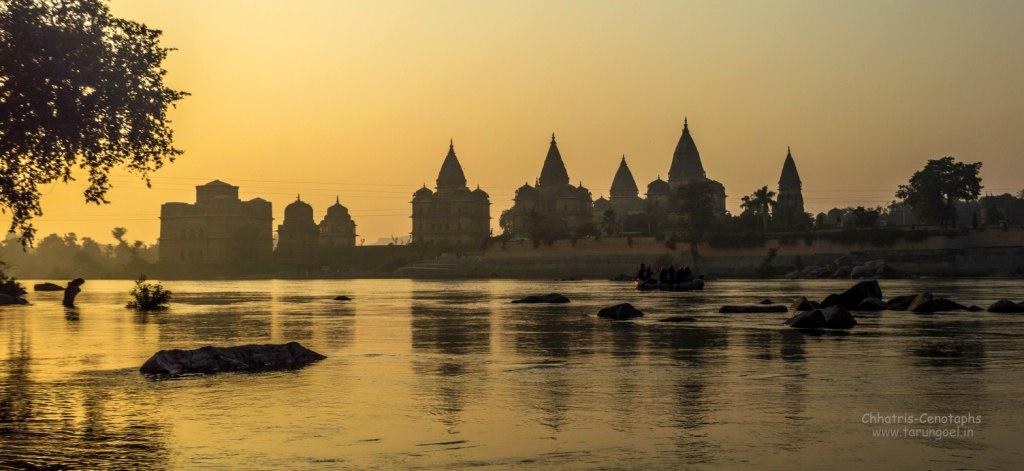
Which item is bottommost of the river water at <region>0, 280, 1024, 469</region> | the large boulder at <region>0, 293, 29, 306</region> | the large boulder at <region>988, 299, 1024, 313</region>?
the river water at <region>0, 280, 1024, 469</region>

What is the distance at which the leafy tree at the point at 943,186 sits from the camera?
4633 inches

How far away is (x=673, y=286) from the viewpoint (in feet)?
239

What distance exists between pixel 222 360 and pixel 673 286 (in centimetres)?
5622

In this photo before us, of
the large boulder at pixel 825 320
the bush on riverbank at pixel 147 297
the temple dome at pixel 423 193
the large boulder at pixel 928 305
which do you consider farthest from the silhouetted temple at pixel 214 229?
the large boulder at pixel 825 320

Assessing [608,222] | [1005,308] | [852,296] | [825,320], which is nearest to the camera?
[825,320]

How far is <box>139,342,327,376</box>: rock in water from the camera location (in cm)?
1833

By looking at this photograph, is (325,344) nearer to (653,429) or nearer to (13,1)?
(13,1)

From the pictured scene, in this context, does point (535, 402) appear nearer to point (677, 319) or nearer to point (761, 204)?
point (677, 319)

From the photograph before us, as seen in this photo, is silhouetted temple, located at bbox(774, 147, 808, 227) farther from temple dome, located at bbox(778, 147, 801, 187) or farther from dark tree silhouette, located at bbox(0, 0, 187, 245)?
dark tree silhouette, located at bbox(0, 0, 187, 245)

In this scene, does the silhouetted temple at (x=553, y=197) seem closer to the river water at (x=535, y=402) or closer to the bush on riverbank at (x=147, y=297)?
the bush on riverbank at (x=147, y=297)

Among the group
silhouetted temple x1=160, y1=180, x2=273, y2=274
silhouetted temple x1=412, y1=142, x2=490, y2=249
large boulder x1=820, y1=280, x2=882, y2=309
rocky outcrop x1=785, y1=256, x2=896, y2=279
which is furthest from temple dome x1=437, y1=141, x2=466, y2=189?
large boulder x1=820, y1=280, x2=882, y2=309

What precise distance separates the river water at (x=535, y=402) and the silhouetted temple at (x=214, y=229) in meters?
161

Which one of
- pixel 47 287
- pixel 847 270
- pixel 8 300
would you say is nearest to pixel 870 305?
pixel 8 300

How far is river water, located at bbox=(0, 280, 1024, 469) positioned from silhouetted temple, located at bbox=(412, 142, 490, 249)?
16660 centimetres
